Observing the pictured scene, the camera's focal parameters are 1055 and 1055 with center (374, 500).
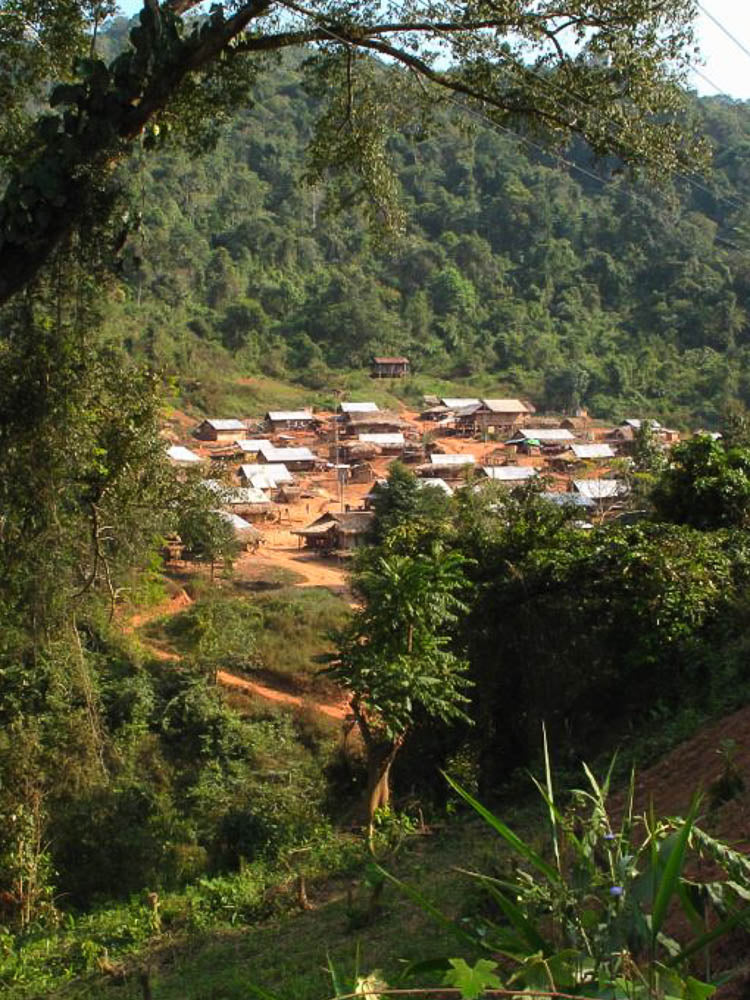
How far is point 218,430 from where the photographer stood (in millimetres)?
46781

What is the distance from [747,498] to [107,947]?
7.34m

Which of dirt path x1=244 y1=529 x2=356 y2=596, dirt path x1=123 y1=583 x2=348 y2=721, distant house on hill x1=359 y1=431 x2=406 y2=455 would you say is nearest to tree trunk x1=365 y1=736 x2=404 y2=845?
dirt path x1=123 y1=583 x2=348 y2=721

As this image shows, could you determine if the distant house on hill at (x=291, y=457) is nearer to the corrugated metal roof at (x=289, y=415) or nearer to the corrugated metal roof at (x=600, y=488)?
the corrugated metal roof at (x=289, y=415)

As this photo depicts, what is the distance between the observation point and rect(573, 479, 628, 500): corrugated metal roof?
114ft

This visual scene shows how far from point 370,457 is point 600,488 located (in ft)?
40.7

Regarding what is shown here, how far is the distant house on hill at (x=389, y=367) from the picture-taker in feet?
189

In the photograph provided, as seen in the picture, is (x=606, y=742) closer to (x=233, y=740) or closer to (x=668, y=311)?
(x=233, y=740)

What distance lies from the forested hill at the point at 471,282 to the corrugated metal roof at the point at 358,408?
573 cm

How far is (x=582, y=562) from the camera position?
31.4ft

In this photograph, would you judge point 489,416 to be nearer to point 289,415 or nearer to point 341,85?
point 289,415

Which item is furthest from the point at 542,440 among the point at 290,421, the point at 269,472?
the point at 269,472

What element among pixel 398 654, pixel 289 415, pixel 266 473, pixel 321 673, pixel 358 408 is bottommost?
pixel 266 473

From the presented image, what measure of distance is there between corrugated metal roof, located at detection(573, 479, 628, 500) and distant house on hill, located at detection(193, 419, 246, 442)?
16564 millimetres

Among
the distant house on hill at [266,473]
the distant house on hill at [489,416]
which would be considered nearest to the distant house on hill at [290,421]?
the distant house on hill at [489,416]
